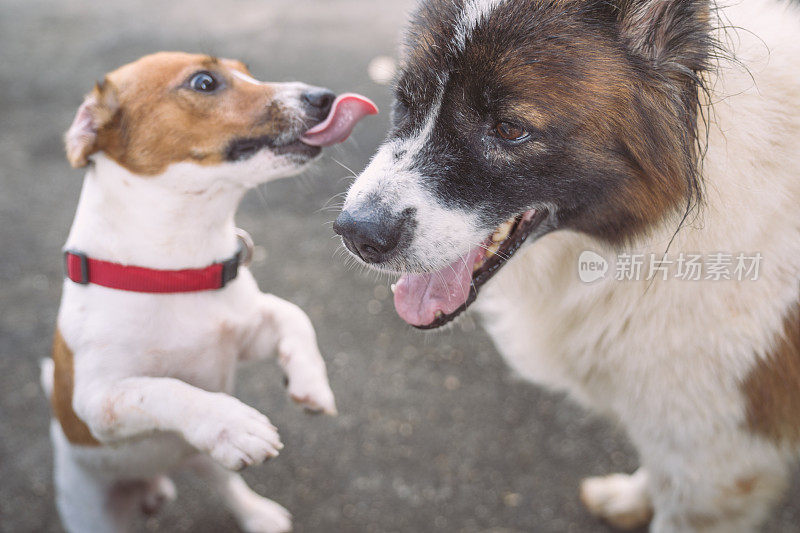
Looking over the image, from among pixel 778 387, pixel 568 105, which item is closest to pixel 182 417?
pixel 568 105

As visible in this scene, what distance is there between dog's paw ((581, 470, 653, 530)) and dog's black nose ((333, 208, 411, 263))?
1.50 metres

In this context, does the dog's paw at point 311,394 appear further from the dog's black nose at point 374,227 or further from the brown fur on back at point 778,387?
the brown fur on back at point 778,387

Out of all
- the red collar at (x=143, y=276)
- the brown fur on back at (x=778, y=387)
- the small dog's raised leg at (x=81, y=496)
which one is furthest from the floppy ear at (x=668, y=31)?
the small dog's raised leg at (x=81, y=496)

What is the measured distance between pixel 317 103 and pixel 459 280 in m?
Result: 0.77

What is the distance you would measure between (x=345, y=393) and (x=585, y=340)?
1.35m

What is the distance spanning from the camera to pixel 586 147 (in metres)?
1.49

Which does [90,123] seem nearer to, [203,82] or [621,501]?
[203,82]

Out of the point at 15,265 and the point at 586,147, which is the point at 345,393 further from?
the point at 15,265

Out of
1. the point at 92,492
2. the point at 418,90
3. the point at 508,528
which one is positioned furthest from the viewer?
the point at 508,528

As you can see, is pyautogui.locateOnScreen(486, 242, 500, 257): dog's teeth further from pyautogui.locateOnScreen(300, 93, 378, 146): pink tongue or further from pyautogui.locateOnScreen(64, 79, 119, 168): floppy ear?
pyautogui.locateOnScreen(64, 79, 119, 168): floppy ear

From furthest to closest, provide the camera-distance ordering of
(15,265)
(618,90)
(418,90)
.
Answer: (15,265), (418,90), (618,90)

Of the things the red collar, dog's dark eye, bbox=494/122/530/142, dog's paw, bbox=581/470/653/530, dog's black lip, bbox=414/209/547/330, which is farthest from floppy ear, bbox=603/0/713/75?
dog's paw, bbox=581/470/653/530

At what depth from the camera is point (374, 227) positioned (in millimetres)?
1520

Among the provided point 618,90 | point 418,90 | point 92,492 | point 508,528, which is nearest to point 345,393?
point 508,528
